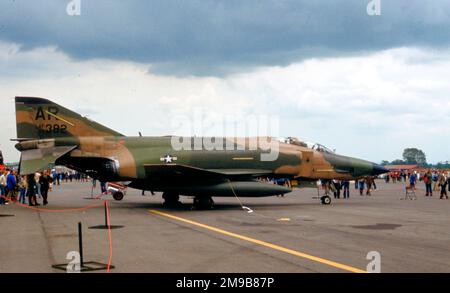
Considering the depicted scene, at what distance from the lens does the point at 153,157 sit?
21469mm

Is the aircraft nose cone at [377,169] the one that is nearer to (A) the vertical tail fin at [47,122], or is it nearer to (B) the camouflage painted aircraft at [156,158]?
(B) the camouflage painted aircraft at [156,158]

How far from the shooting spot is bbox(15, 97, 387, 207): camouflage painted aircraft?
20609mm

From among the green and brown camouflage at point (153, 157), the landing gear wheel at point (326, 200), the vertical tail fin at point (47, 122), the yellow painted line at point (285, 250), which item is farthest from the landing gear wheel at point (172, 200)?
the landing gear wheel at point (326, 200)

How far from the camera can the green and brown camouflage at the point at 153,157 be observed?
20625 mm

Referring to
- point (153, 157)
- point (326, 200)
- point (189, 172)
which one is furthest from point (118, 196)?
point (326, 200)

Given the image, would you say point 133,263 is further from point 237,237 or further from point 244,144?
point 244,144

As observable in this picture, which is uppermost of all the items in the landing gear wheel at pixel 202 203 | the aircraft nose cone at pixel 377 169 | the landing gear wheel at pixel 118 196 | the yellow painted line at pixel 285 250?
the aircraft nose cone at pixel 377 169

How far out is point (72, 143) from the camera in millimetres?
21641

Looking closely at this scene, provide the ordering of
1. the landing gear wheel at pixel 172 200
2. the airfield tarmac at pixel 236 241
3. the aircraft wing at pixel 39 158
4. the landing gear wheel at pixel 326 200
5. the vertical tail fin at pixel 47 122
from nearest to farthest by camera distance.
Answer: the airfield tarmac at pixel 236 241, the aircraft wing at pixel 39 158, the vertical tail fin at pixel 47 122, the landing gear wheel at pixel 172 200, the landing gear wheel at pixel 326 200

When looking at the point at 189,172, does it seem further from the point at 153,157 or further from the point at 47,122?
the point at 47,122

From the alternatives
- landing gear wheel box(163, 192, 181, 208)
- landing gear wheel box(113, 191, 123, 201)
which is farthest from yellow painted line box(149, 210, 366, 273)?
landing gear wheel box(113, 191, 123, 201)

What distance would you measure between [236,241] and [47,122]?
45.8ft

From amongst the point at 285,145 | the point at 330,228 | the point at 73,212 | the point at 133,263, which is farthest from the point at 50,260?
the point at 285,145

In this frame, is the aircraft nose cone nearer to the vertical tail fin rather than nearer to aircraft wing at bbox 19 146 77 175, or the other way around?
the vertical tail fin
